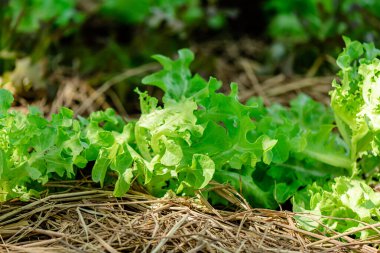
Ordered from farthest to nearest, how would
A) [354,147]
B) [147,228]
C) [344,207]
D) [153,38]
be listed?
1. [153,38]
2. [354,147]
3. [344,207]
4. [147,228]

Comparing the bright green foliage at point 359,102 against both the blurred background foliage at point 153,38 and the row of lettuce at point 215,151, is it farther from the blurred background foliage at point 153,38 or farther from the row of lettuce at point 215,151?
the blurred background foliage at point 153,38

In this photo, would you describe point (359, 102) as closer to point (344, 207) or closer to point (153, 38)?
point (344, 207)

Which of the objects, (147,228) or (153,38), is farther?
(153,38)

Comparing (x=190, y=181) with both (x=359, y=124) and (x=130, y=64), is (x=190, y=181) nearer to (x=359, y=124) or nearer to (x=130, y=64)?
(x=359, y=124)

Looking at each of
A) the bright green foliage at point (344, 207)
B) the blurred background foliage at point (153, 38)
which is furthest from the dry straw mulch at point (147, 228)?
the blurred background foliage at point (153, 38)

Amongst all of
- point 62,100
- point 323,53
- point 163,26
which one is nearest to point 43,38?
point 62,100

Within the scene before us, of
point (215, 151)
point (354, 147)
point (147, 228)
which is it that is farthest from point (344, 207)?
point (147, 228)

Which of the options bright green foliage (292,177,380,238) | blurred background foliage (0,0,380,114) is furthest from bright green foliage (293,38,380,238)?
blurred background foliage (0,0,380,114)
